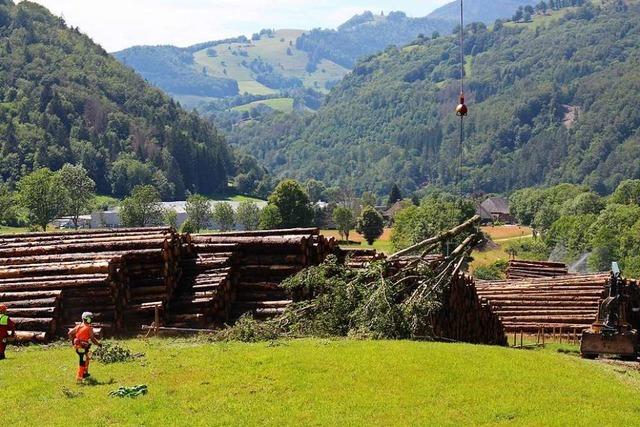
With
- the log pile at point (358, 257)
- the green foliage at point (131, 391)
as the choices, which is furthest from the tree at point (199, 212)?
the green foliage at point (131, 391)

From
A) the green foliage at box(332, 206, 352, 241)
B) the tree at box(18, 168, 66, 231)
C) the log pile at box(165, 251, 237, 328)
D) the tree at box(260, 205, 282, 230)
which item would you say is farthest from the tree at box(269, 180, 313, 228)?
the log pile at box(165, 251, 237, 328)

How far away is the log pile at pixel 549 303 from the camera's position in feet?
136

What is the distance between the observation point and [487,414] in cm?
1639

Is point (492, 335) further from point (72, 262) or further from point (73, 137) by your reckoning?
point (73, 137)

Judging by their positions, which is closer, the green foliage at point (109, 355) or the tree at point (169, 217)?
the green foliage at point (109, 355)

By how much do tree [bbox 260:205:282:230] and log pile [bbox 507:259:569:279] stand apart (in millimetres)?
55594

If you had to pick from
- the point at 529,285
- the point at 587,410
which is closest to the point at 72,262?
the point at 587,410

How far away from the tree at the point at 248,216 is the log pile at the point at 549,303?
8968cm

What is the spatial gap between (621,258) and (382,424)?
70.7 m

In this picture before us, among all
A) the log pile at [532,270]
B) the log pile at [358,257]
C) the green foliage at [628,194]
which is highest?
the log pile at [358,257]

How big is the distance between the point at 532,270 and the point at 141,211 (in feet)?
238

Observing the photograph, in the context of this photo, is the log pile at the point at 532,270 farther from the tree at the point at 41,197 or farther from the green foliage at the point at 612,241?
the tree at the point at 41,197

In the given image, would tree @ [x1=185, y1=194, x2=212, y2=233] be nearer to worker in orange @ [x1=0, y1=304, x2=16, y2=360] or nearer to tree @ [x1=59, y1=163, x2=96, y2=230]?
tree @ [x1=59, y1=163, x2=96, y2=230]

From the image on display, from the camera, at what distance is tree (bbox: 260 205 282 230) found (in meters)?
111
